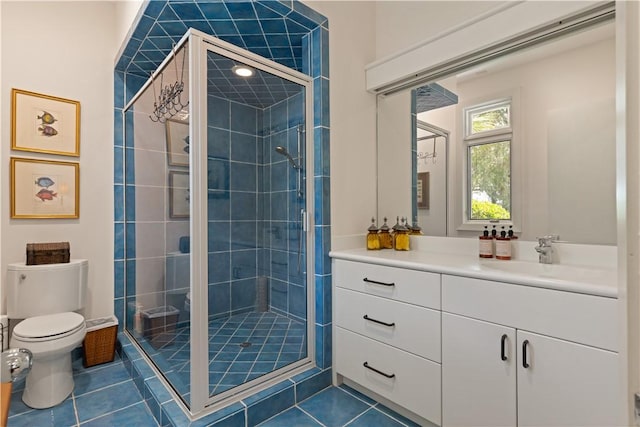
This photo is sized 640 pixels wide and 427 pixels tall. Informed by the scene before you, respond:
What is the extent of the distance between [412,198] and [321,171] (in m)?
0.68

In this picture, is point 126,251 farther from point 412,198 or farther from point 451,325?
point 451,325

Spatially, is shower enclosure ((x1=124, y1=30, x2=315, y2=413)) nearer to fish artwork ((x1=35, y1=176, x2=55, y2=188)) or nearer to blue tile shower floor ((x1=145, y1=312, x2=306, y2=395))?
blue tile shower floor ((x1=145, y1=312, x2=306, y2=395))

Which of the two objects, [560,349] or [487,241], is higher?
[487,241]

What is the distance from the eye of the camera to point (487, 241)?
1.74 m

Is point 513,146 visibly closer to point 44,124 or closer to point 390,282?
point 390,282

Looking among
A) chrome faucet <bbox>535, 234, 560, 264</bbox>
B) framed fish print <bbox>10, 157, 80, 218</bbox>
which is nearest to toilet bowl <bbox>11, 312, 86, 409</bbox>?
framed fish print <bbox>10, 157, 80, 218</bbox>

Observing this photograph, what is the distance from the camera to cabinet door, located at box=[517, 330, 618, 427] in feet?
3.44

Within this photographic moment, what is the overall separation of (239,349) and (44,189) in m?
1.79

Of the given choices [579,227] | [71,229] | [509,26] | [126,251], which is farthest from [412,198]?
[71,229]

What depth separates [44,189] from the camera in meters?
2.27

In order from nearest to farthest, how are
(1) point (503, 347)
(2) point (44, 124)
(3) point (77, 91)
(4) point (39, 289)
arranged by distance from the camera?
(1) point (503, 347) → (4) point (39, 289) → (2) point (44, 124) → (3) point (77, 91)

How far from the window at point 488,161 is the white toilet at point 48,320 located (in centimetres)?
245

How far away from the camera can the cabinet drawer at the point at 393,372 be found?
4.91ft

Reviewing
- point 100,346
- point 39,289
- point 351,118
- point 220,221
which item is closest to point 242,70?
point 351,118
